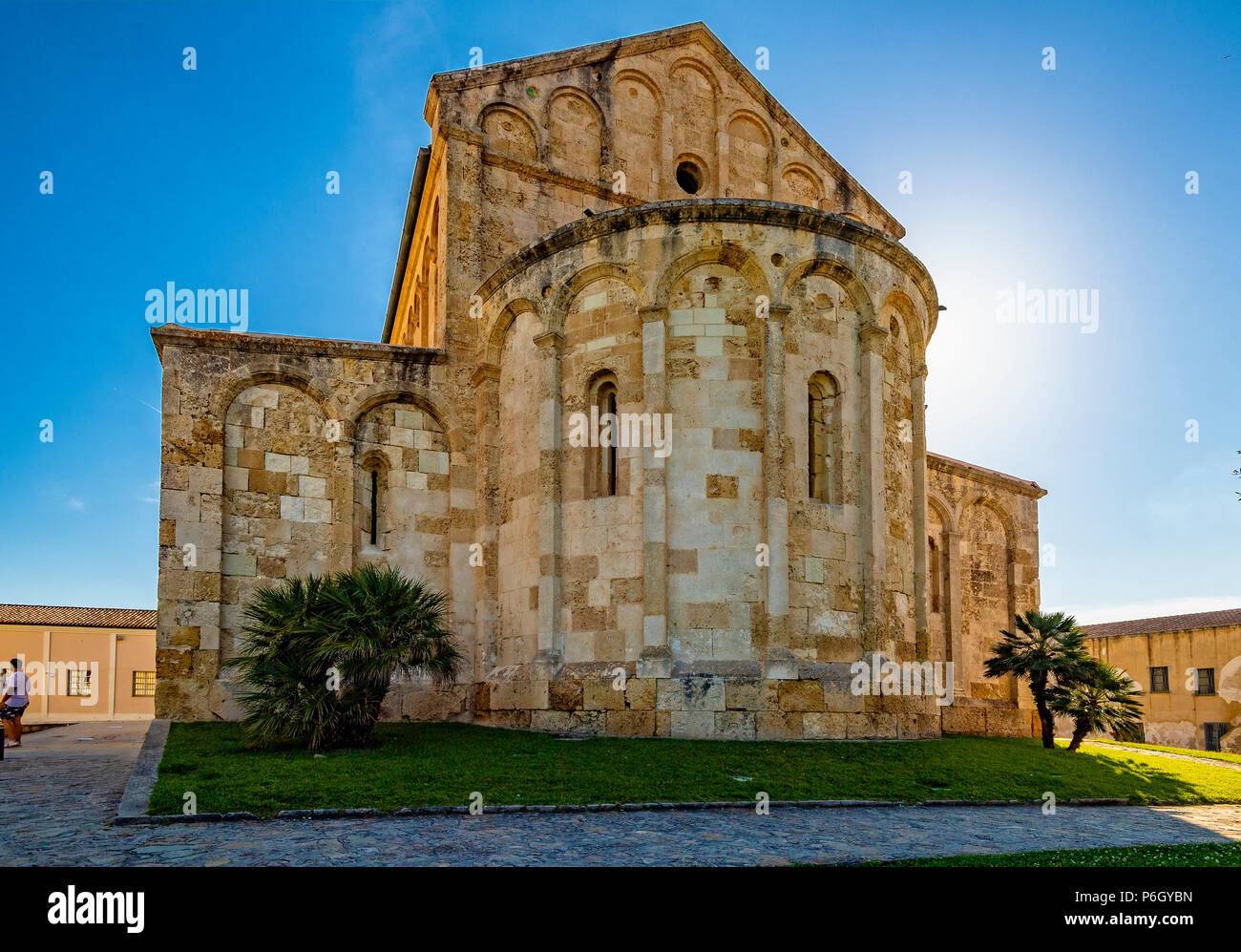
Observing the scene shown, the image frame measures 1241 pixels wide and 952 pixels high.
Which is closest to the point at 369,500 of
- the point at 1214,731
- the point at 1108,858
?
the point at 1108,858

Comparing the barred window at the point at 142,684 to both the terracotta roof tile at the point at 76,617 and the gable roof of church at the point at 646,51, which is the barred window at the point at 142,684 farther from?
the gable roof of church at the point at 646,51

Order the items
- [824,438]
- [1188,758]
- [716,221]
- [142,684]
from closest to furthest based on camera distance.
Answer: [716,221], [824,438], [1188,758], [142,684]

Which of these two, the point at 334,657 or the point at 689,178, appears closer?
the point at 334,657

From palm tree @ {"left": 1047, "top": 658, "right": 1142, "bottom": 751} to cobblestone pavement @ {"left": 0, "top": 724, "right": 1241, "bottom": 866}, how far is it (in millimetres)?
5255

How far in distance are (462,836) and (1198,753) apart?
19144mm

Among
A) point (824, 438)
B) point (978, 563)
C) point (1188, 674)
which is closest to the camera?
point (824, 438)

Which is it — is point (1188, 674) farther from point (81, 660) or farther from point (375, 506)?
point (81, 660)

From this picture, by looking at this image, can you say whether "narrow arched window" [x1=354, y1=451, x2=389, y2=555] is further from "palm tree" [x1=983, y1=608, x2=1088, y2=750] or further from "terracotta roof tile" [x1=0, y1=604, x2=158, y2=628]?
"terracotta roof tile" [x1=0, y1=604, x2=158, y2=628]

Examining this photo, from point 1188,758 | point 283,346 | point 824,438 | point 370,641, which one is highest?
point 283,346

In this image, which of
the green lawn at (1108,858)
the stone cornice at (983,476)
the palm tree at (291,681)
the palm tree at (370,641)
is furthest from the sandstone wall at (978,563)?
the green lawn at (1108,858)

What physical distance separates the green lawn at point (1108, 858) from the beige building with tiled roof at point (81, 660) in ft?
142

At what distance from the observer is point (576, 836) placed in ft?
25.9

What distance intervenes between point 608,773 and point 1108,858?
5.15 meters

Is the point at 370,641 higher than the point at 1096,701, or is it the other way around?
the point at 370,641
